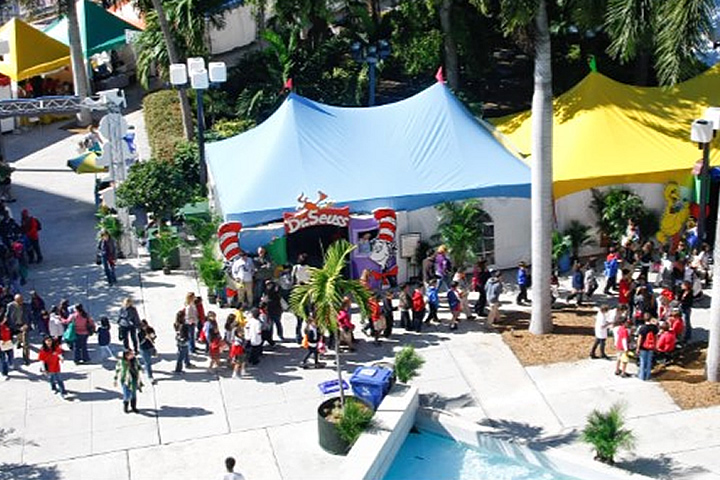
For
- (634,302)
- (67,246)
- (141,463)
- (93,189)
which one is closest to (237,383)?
(141,463)

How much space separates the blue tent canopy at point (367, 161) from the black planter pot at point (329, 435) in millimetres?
6338

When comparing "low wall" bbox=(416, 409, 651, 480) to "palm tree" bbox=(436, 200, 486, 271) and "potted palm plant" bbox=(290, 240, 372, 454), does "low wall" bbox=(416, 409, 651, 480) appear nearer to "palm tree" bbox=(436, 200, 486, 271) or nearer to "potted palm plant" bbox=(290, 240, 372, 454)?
"potted palm plant" bbox=(290, 240, 372, 454)

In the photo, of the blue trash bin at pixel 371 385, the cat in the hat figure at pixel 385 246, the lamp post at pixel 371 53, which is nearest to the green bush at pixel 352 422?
the blue trash bin at pixel 371 385

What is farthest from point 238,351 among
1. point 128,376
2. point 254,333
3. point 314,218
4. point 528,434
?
point 528,434

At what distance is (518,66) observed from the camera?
3753 cm

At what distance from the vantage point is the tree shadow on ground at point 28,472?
53.9 feet

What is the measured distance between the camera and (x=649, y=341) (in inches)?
715

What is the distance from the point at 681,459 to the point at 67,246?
17.1 meters

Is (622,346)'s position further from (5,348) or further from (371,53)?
(371,53)

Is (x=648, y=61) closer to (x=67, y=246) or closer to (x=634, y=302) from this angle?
(x=634, y=302)

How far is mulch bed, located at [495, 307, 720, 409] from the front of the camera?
18.1m

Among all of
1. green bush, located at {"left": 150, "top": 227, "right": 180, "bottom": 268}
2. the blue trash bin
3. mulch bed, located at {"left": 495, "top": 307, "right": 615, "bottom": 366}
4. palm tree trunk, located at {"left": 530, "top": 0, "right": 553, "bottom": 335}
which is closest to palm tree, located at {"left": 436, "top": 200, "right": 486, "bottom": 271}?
mulch bed, located at {"left": 495, "top": 307, "right": 615, "bottom": 366}

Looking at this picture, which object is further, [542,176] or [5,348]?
[542,176]

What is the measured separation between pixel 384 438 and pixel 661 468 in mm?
4110
